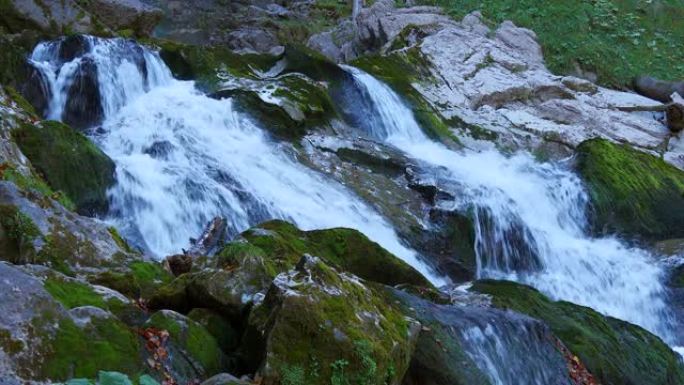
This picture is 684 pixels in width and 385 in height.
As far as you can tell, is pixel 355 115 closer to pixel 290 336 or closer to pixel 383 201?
pixel 383 201

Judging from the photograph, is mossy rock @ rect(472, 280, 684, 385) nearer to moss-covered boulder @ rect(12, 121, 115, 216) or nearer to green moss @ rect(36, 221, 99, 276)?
green moss @ rect(36, 221, 99, 276)

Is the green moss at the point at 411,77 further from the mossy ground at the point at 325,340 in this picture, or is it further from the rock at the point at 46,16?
the mossy ground at the point at 325,340

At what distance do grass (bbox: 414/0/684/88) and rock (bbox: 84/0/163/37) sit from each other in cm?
889

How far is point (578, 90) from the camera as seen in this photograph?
17.9 meters

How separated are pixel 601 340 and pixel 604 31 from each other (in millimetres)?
16718

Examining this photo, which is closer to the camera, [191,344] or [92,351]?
[92,351]

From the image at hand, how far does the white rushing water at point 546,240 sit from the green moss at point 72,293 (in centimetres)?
721

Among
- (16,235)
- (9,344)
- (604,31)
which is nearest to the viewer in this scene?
(9,344)

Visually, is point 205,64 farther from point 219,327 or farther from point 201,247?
point 219,327

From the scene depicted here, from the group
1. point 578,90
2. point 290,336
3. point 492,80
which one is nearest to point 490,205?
point 492,80

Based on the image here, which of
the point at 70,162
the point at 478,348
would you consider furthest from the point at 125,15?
the point at 478,348

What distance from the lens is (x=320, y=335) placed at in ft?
16.0

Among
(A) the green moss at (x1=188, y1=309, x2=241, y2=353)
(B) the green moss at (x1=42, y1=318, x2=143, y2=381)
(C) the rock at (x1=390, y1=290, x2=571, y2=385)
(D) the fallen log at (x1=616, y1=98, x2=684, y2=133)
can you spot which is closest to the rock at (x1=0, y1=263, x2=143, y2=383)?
(B) the green moss at (x1=42, y1=318, x2=143, y2=381)

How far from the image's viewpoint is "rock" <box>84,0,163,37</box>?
16578 mm
